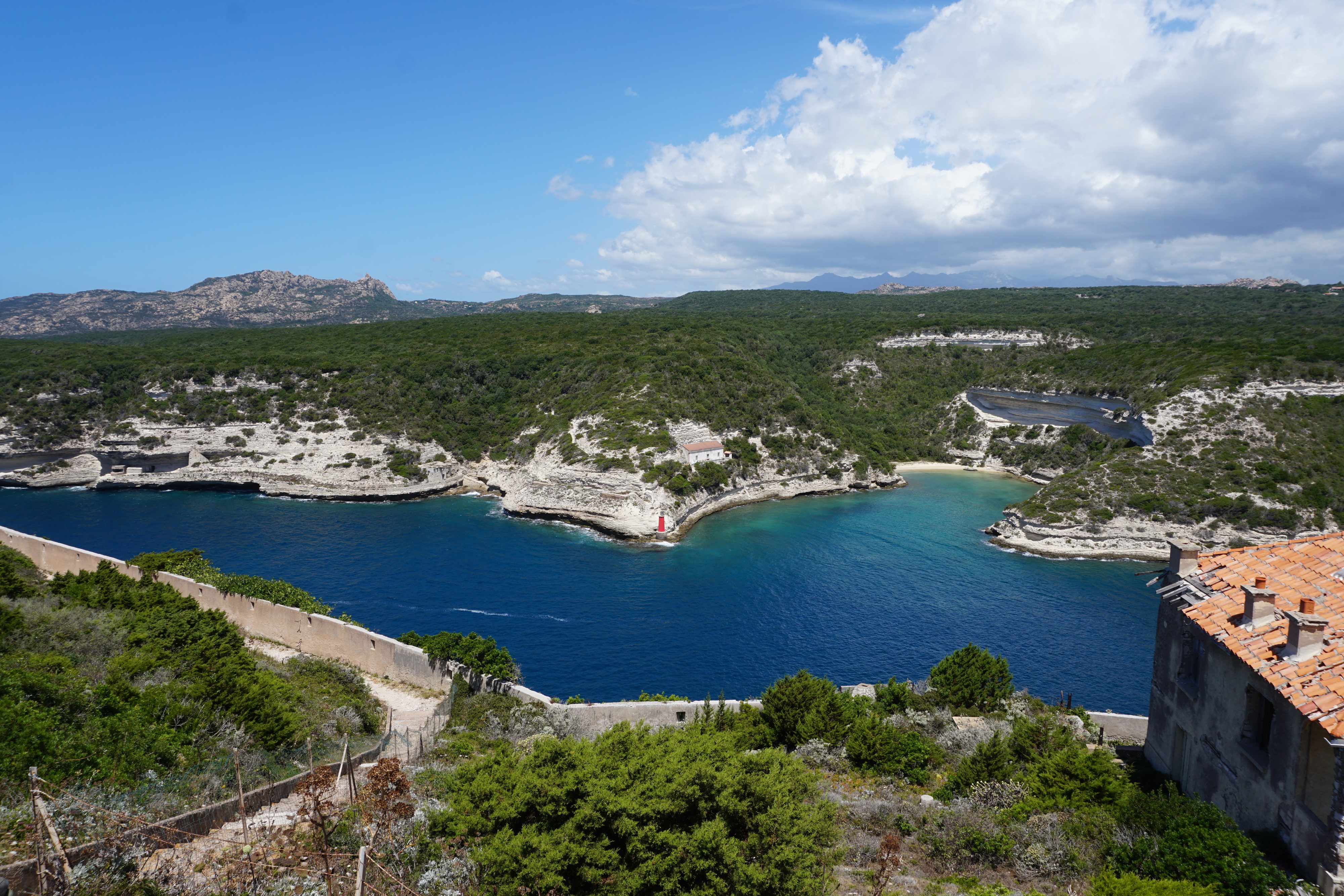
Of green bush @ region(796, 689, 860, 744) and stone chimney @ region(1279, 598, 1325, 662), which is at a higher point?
stone chimney @ region(1279, 598, 1325, 662)

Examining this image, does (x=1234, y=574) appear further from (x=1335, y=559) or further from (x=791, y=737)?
(x=791, y=737)

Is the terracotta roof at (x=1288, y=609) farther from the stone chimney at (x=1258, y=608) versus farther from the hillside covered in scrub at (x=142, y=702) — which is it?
the hillside covered in scrub at (x=142, y=702)

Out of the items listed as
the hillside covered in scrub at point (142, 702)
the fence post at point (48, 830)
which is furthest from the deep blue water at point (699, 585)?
the fence post at point (48, 830)

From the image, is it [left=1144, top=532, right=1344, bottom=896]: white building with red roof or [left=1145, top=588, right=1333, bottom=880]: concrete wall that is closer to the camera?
[left=1144, top=532, right=1344, bottom=896]: white building with red roof

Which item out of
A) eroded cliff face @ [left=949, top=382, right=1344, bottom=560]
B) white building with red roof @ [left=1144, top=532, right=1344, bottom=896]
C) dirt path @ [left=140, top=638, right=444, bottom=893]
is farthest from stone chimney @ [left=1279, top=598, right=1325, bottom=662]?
eroded cliff face @ [left=949, top=382, right=1344, bottom=560]

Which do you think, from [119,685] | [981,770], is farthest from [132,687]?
[981,770]

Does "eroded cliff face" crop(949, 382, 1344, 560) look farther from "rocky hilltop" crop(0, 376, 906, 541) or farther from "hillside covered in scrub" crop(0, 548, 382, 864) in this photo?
"hillside covered in scrub" crop(0, 548, 382, 864)

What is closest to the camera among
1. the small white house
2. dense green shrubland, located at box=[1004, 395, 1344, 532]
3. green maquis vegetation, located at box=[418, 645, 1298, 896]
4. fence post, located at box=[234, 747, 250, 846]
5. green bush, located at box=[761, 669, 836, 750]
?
fence post, located at box=[234, 747, 250, 846]
